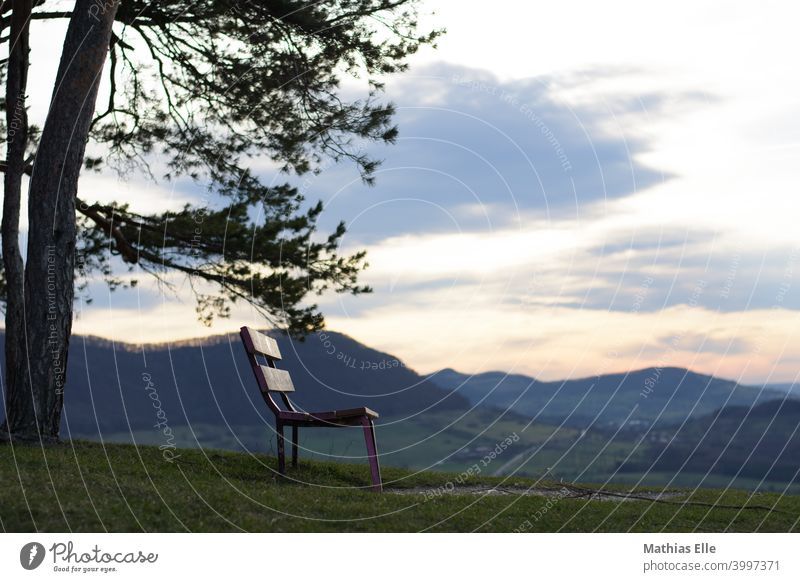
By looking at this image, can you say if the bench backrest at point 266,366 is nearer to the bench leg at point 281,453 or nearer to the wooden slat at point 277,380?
the wooden slat at point 277,380

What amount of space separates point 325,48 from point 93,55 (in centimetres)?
318

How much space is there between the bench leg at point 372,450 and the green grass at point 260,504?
0.88 feet

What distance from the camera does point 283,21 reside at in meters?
10.2

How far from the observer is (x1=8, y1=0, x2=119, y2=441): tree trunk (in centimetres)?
750

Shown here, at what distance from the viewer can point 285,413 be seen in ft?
22.0

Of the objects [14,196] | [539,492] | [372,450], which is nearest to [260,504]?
[372,450]

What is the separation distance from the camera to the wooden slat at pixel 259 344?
6.92 m

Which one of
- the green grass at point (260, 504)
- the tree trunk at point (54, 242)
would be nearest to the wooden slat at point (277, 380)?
the green grass at point (260, 504)

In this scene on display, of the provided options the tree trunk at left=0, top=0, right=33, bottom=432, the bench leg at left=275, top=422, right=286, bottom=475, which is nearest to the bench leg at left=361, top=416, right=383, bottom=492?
the bench leg at left=275, top=422, right=286, bottom=475

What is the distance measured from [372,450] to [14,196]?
4361 millimetres

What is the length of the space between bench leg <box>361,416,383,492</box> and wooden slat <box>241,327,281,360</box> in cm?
111

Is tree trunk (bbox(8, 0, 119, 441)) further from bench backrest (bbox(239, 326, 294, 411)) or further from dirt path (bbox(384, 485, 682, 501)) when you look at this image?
dirt path (bbox(384, 485, 682, 501))
